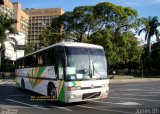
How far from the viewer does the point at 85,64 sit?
14.1 meters

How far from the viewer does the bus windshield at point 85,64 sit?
13750 millimetres

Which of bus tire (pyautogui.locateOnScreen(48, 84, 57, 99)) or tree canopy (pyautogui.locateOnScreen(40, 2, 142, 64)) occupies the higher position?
tree canopy (pyautogui.locateOnScreen(40, 2, 142, 64))

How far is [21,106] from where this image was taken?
1420 centimetres

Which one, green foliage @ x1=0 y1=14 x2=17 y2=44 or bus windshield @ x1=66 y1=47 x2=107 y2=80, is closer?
bus windshield @ x1=66 y1=47 x2=107 y2=80

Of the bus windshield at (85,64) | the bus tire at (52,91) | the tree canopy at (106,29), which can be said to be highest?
the tree canopy at (106,29)

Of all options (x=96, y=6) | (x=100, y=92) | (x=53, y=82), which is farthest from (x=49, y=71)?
(x=96, y=6)

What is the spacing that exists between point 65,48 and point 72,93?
6.88ft

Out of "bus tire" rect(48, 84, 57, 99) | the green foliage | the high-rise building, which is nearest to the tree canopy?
the green foliage

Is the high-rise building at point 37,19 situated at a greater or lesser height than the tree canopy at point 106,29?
greater

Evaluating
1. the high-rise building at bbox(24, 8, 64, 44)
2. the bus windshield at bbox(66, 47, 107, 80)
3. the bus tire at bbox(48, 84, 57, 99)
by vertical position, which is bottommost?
the bus tire at bbox(48, 84, 57, 99)

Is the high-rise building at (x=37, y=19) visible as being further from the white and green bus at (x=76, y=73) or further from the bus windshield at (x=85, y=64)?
the bus windshield at (x=85, y=64)

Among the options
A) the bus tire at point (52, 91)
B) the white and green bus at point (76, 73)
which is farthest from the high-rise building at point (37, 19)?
the white and green bus at point (76, 73)

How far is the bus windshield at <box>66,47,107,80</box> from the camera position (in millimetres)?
13750

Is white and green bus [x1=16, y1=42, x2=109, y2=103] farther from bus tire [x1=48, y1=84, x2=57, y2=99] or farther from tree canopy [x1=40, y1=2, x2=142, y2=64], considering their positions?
tree canopy [x1=40, y1=2, x2=142, y2=64]
